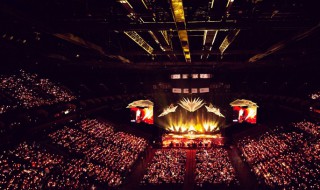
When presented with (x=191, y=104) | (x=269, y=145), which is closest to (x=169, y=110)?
(x=191, y=104)

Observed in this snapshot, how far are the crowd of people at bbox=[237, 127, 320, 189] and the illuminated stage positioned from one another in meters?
3.13

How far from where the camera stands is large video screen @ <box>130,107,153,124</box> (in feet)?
78.7

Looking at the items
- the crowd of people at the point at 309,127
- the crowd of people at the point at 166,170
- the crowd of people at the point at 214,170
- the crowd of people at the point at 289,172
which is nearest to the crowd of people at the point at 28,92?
the crowd of people at the point at 166,170

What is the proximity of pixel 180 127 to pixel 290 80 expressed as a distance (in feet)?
39.8

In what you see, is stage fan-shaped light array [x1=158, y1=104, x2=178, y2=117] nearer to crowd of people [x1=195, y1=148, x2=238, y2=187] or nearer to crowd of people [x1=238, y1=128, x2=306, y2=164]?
crowd of people [x1=238, y1=128, x2=306, y2=164]

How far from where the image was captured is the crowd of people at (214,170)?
15.6m

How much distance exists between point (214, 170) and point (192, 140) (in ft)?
28.1

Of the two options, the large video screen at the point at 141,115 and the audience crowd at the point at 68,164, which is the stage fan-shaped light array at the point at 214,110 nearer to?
the large video screen at the point at 141,115

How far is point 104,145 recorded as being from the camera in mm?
19781

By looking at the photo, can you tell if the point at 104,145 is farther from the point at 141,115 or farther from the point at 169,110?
the point at 169,110

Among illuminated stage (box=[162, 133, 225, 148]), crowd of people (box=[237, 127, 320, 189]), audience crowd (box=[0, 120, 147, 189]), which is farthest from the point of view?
illuminated stage (box=[162, 133, 225, 148])

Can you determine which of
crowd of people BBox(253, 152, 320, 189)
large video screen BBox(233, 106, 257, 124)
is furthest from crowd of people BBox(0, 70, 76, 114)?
large video screen BBox(233, 106, 257, 124)

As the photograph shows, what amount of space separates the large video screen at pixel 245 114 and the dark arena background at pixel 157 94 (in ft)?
0.47

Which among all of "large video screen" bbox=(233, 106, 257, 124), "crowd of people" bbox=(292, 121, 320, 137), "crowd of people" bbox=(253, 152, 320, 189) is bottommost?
"crowd of people" bbox=(253, 152, 320, 189)
